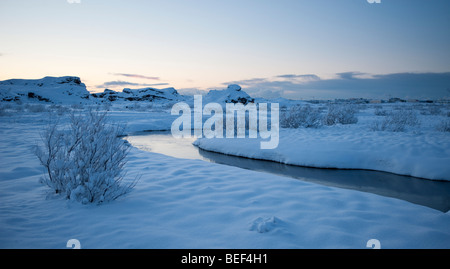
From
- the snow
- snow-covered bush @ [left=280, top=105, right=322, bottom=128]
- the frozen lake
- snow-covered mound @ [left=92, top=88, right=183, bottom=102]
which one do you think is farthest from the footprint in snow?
snow-covered mound @ [left=92, top=88, right=183, bottom=102]

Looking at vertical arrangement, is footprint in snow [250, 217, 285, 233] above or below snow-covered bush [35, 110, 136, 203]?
below

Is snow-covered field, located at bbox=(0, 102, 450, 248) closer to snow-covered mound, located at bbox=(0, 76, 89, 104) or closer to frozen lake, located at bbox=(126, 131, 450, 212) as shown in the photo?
frozen lake, located at bbox=(126, 131, 450, 212)

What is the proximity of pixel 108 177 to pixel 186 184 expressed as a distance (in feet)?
4.65

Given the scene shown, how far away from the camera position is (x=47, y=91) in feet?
191

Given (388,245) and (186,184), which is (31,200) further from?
(388,245)

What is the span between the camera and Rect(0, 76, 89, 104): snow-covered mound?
47916mm

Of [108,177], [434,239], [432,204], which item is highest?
[108,177]

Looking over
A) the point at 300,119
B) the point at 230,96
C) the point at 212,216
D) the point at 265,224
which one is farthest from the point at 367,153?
the point at 230,96

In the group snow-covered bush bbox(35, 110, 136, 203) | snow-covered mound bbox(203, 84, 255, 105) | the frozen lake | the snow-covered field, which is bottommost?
the frozen lake

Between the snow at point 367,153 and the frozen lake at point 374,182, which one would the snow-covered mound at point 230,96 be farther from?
the frozen lake at point 374,182

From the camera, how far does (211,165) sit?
6.31 meters

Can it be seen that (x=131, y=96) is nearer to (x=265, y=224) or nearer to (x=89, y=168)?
(x=89, y=168)

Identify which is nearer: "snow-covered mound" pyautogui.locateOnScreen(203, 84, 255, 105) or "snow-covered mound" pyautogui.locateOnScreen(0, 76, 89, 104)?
"snow-covered mound" pyautogui.locateOnScreen(0, 76, 89, 104)
